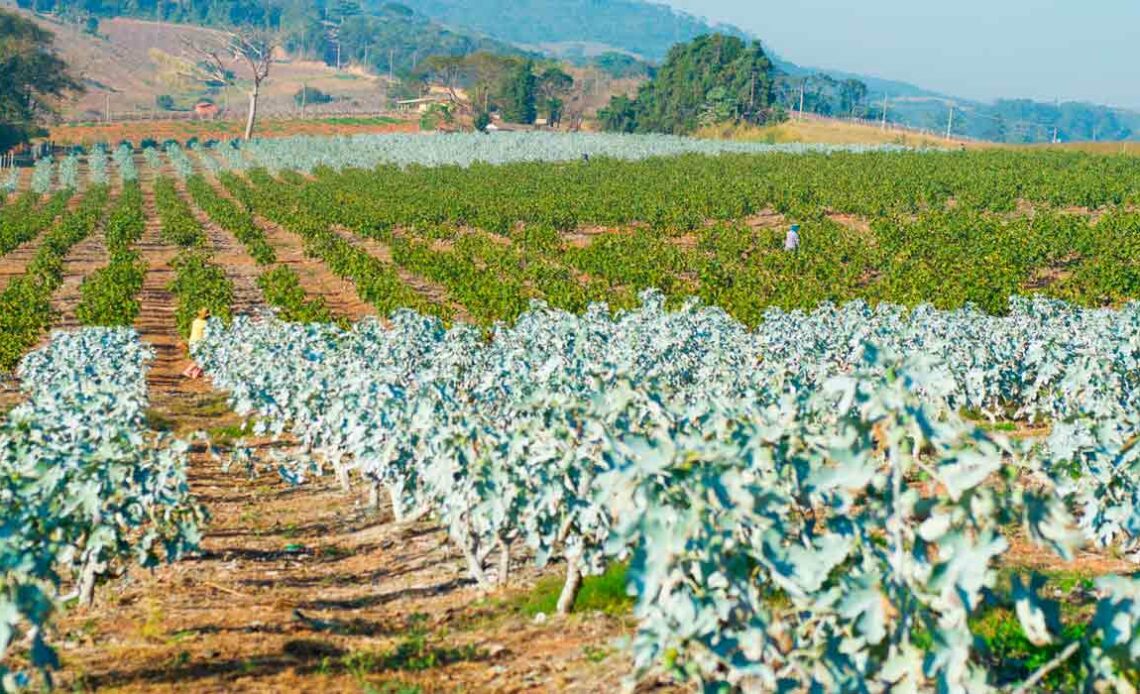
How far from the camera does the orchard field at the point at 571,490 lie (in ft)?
19.3

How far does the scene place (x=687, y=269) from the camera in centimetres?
3934

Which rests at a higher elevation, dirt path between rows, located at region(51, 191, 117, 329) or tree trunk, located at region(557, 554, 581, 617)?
tree trunk, located at region(557, 554, 581, 617)

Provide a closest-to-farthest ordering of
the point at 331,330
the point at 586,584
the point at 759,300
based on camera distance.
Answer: the point at 586,584 < the point at 331,330 < the point at 759,300

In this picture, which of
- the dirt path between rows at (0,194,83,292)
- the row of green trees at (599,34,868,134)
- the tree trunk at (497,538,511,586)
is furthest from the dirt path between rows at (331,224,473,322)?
the row of green trees at (599,34,868,134)

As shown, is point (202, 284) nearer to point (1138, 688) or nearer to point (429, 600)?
point (429, 600)

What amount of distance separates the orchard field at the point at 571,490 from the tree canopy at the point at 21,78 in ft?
215

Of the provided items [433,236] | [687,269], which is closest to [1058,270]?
[687,269]

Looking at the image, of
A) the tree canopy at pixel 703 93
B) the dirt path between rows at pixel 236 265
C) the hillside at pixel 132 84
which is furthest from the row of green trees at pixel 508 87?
the dirt path between rows at pixel 236 265

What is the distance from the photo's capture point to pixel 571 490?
9180 millimetres

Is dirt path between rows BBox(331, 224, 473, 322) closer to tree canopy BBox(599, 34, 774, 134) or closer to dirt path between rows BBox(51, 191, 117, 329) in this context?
dirt path between rows BBox(51, 191, 117, 329)

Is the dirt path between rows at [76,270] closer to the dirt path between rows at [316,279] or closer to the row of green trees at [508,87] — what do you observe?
→ the dirt path between rows at [316,279]

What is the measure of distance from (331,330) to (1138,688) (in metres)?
12.3

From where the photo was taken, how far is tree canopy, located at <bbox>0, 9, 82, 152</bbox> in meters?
93.8

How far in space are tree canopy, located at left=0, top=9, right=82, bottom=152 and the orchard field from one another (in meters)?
65.5
